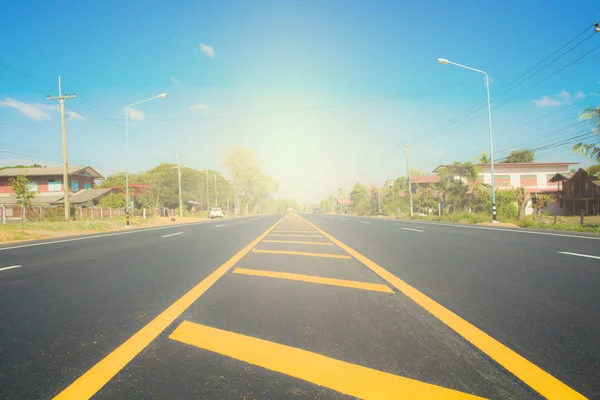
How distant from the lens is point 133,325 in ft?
7.72

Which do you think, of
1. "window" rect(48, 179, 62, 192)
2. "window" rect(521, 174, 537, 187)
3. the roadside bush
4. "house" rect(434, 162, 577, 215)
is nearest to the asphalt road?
the roadside bush

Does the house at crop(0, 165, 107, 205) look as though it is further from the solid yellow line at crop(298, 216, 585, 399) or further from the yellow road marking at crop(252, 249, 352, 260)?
the solid yellow line at crop(298, 216, 585, 399)

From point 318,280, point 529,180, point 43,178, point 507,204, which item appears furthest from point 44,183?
point 529,180

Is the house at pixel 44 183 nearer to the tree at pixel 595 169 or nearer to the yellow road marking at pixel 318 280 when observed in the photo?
the yellow road marking at pixel 318 280

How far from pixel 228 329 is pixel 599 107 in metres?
23.2

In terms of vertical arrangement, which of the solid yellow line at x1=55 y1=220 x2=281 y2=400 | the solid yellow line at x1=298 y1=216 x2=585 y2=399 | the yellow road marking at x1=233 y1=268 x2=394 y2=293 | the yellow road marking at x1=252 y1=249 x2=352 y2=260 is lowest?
the yellow road marking at x1=252 y1=249 x2=352 y2=260

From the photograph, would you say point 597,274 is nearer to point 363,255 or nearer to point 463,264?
point 463,264

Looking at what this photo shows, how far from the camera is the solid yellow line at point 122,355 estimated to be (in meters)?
1.49

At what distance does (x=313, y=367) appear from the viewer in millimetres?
1729

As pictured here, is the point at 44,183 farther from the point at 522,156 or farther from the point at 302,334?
the point at 522,156

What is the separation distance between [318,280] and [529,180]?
4988cm

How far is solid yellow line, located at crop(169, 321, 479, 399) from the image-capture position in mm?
1474

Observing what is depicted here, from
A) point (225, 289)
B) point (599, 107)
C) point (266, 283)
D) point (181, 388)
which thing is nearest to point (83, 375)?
point (181, 388)

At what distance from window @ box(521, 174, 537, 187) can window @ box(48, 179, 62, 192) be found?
210ft
